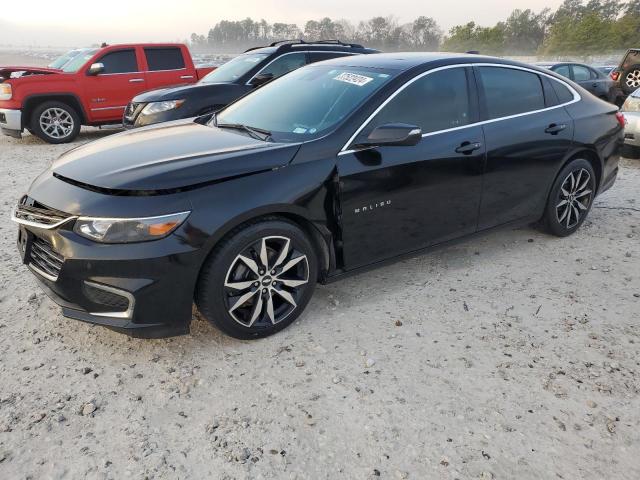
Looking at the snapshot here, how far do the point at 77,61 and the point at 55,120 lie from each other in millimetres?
1441

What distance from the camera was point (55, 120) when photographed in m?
9.08

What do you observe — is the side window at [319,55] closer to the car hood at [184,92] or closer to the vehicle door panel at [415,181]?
the car hood at [184,92]

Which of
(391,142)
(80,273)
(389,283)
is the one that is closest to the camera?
(80,273)

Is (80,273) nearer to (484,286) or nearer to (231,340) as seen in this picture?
(231,340)

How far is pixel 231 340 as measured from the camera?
118 inches

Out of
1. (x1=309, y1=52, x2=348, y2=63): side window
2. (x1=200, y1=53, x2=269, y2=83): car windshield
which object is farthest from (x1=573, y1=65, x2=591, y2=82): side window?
(x1=200, y1=53, x2=269, y2=83): car windshield

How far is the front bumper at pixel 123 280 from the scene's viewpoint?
2486mm

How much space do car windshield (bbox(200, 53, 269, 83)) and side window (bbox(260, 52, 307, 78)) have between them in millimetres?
189

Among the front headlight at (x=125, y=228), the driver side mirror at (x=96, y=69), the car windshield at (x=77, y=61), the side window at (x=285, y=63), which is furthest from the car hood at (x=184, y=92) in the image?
the front headlight at (x=125, y=228)

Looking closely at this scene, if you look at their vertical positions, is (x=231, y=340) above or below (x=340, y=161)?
below

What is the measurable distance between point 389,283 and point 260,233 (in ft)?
4.37

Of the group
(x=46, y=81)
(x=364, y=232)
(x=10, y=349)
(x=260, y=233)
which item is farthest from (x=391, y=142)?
(x=46, y=81)

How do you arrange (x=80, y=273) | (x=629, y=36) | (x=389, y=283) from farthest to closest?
(x=629, y=36), (x=389, y=283), (x=80, y=273)

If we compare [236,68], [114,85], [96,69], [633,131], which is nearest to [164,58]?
[114,85]
